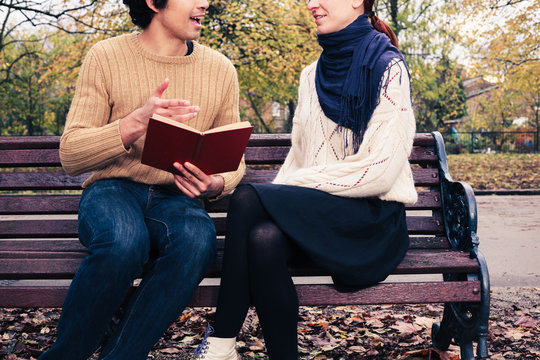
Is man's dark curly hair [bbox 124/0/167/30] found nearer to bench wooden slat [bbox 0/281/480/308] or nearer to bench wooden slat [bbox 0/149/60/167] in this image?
bench wooden slat [bbox 0/149/60/167]

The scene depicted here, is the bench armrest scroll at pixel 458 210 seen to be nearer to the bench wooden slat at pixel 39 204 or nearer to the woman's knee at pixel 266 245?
the woman's knee at pixel 266 245

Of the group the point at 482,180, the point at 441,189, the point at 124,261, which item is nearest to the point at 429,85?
the point at 482,180

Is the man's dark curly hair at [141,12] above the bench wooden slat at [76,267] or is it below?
above

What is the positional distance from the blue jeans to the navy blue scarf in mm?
761

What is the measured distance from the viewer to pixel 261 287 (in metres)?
2.16

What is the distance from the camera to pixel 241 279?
2.20m

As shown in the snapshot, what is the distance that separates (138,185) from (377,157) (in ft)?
3.59

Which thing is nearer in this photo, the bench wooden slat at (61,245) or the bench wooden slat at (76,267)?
the bench wooden slat at (76,267)

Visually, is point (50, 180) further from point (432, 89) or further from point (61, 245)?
point (432, 89)

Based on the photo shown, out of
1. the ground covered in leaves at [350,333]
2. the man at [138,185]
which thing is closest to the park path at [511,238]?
the ground covered in leaves at [350,333]

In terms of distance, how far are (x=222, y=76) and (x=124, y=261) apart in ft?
3.78

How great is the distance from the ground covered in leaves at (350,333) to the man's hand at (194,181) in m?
1.09

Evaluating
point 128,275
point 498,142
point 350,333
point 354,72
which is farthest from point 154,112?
point 498,142

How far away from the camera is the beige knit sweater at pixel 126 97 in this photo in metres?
2.50
